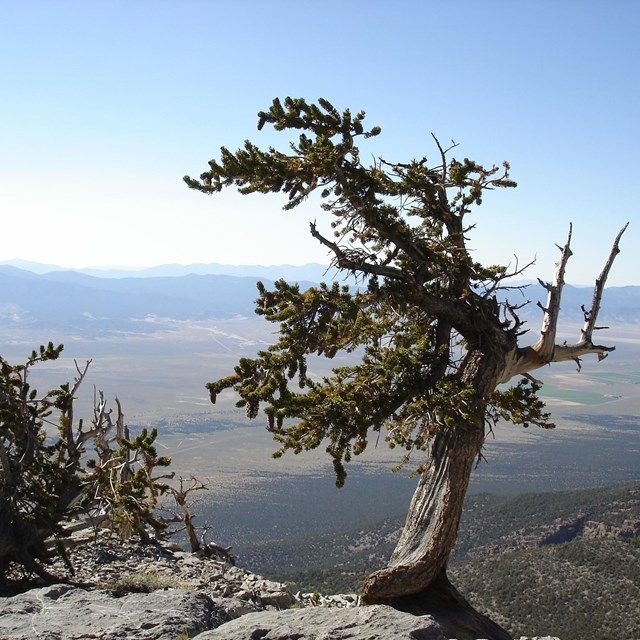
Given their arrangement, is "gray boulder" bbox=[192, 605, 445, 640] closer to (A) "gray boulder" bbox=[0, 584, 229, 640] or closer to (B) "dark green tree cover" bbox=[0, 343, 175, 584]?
(A) "gray boulder" bbox=[0, 584, 229, 640]

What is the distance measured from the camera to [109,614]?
6.73 m

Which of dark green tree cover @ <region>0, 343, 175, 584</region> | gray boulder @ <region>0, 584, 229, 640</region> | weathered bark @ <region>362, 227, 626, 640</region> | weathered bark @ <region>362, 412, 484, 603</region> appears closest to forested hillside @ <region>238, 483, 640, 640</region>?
dark green tree cover @ <region>0, 343, 175, 584</region>

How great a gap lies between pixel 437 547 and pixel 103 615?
410cm

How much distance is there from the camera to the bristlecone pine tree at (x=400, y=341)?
803cm

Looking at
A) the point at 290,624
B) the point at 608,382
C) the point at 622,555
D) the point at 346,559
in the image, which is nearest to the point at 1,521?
the point at 290,624

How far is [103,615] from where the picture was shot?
672 cm

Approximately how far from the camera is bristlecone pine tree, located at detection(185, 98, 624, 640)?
316 inches

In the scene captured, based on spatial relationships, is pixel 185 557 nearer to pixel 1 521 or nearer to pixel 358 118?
pixel 1 521

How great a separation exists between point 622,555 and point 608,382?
17795cm

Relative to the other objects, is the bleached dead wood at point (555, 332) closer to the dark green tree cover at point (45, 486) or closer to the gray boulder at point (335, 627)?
the gray boulder at point (335, 627)

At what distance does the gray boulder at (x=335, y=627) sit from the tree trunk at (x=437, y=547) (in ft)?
7.13

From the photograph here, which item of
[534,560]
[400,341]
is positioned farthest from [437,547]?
[534,560]

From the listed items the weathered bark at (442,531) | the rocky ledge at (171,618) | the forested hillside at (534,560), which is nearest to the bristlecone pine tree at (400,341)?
the weathered bark at (442,531)

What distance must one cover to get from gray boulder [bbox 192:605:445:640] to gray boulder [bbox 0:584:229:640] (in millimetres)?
686
